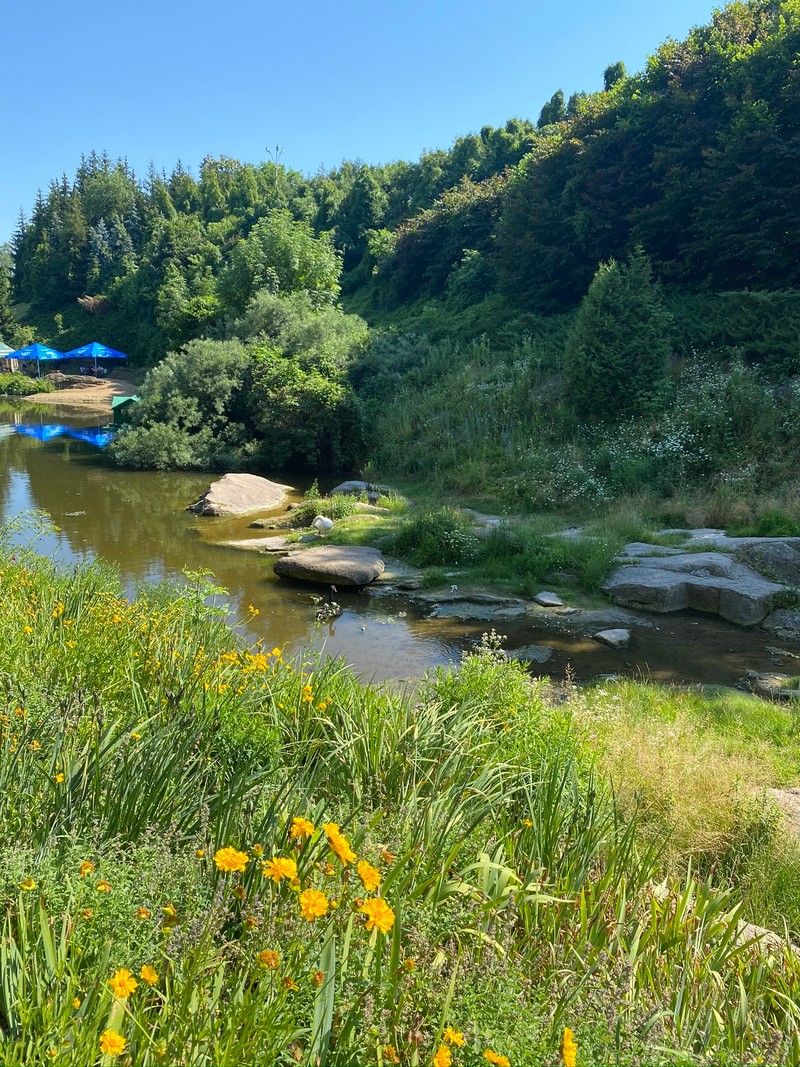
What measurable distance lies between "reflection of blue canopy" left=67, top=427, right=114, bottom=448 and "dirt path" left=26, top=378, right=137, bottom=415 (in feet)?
20.5

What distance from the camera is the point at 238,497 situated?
16.4 metres

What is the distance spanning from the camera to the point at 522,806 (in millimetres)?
3533

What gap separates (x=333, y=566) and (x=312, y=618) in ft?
4.83

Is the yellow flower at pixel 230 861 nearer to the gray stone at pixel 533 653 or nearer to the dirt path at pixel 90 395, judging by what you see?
the gray stone at pixel 533 653

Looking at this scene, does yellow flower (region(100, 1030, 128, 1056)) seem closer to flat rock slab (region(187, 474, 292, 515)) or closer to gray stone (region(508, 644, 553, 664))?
gray stone (region(508, 644, 553, 664))

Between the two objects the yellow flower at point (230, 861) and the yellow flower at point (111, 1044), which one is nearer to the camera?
the yellow flower at point (111, 1044)

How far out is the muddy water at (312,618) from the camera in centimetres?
845

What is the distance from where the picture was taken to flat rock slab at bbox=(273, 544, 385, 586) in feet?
36.8

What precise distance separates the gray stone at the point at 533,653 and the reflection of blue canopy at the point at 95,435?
20589 mm

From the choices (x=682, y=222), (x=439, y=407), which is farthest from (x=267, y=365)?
(x=682, y=222)

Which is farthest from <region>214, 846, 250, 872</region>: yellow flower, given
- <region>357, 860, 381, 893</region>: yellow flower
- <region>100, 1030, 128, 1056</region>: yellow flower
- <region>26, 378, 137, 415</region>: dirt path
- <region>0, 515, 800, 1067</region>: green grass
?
<region>26, 378, 137, 415</region>: dirt path

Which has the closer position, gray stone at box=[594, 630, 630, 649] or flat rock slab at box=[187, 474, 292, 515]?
gray stone at box=[594, 630, 630, 649]

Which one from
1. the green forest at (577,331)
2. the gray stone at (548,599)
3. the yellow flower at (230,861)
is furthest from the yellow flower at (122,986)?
the green forest at (577,331)

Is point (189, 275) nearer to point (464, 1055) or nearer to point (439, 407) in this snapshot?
point (439, 407)
